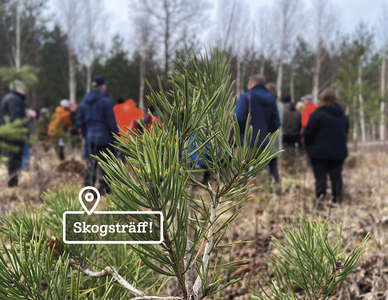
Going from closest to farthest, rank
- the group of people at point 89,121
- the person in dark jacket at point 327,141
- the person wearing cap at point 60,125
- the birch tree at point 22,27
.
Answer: the group of people at point 89,121
the person in dark jacket at point 327,141
the person wearing cap at point 60,125
the birch tree at point 22,27

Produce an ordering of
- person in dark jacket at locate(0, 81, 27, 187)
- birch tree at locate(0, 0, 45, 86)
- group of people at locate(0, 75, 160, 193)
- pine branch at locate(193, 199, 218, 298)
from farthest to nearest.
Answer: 1. birch tree at locate(0, 0, 45, 86)
2. person in dark jacket at locate(0, 81, 27, 187)
3. group of people at locate(0, 75, 160, 193)
4. pine branch at locate(193, 199, 218, 298)

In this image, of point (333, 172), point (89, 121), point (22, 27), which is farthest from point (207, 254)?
point (22, 27)

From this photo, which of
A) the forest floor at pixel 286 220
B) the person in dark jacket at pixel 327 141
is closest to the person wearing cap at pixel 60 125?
the forest floor at pixel 286 220

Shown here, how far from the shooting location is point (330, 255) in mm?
551

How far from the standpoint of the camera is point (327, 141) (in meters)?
3.30

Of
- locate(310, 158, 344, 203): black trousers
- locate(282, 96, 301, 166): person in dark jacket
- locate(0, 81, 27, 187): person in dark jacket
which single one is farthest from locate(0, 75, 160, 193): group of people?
locate(282, 96, 301, 166): person in dark jacket

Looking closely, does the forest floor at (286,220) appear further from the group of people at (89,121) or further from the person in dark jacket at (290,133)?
the person in dark jacket at (290,133)

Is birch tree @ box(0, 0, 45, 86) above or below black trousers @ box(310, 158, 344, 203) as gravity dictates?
above

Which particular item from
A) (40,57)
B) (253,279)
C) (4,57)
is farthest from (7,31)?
(253,279)

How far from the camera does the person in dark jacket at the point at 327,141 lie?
3299 millimetres

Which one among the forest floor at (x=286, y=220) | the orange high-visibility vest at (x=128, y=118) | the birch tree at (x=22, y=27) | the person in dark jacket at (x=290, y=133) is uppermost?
the birch tree at (x=22, y=27)

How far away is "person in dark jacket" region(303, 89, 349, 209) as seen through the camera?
3.30 metres

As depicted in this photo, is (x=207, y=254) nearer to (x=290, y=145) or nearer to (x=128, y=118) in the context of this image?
(x=128, y=118)

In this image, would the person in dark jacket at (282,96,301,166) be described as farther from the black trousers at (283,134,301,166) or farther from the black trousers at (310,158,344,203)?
the black trousers at (310,158,344,203)
